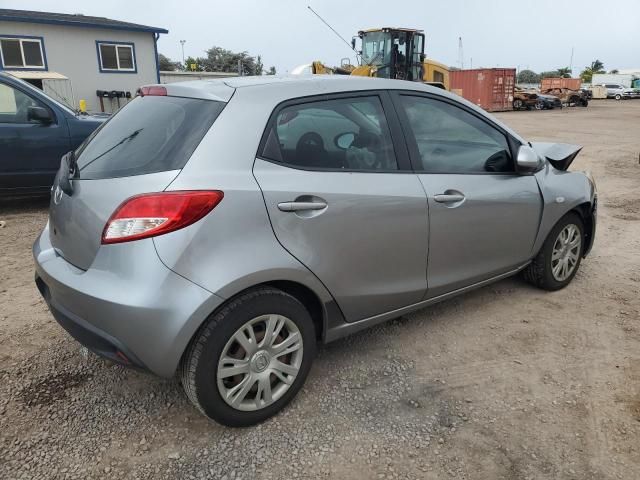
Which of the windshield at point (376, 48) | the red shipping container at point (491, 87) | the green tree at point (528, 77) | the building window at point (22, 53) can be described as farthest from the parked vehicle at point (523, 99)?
the green tree at point (528, 77)

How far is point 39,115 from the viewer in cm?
593

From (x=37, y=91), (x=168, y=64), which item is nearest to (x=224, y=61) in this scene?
(x=168, y=64)

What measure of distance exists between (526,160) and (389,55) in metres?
16.4

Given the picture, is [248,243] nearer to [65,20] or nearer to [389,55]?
[389,55]

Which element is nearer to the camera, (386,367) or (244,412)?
A: (244,412)

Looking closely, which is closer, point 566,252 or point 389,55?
point 566,252

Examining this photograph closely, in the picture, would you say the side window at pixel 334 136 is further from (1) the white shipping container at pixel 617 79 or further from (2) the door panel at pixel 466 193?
(1) the white shipping container at pixel 617 79

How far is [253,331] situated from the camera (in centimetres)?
239

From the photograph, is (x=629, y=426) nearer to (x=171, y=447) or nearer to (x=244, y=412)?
(x=244, y=412)

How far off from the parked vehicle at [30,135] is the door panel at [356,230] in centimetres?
471

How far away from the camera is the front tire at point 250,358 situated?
2.26 meters

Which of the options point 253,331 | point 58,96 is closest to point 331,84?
point 253,331

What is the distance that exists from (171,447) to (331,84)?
6.42ft

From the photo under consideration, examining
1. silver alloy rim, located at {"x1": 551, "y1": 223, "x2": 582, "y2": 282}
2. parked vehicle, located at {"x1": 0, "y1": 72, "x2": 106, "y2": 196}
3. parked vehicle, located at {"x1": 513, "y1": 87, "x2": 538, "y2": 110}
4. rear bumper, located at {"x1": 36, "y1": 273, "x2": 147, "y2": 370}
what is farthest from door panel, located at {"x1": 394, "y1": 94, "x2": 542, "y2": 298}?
parked vehicle, located at {"x1": 513, "y1": 87, "x2": 538, "y2": 110}
